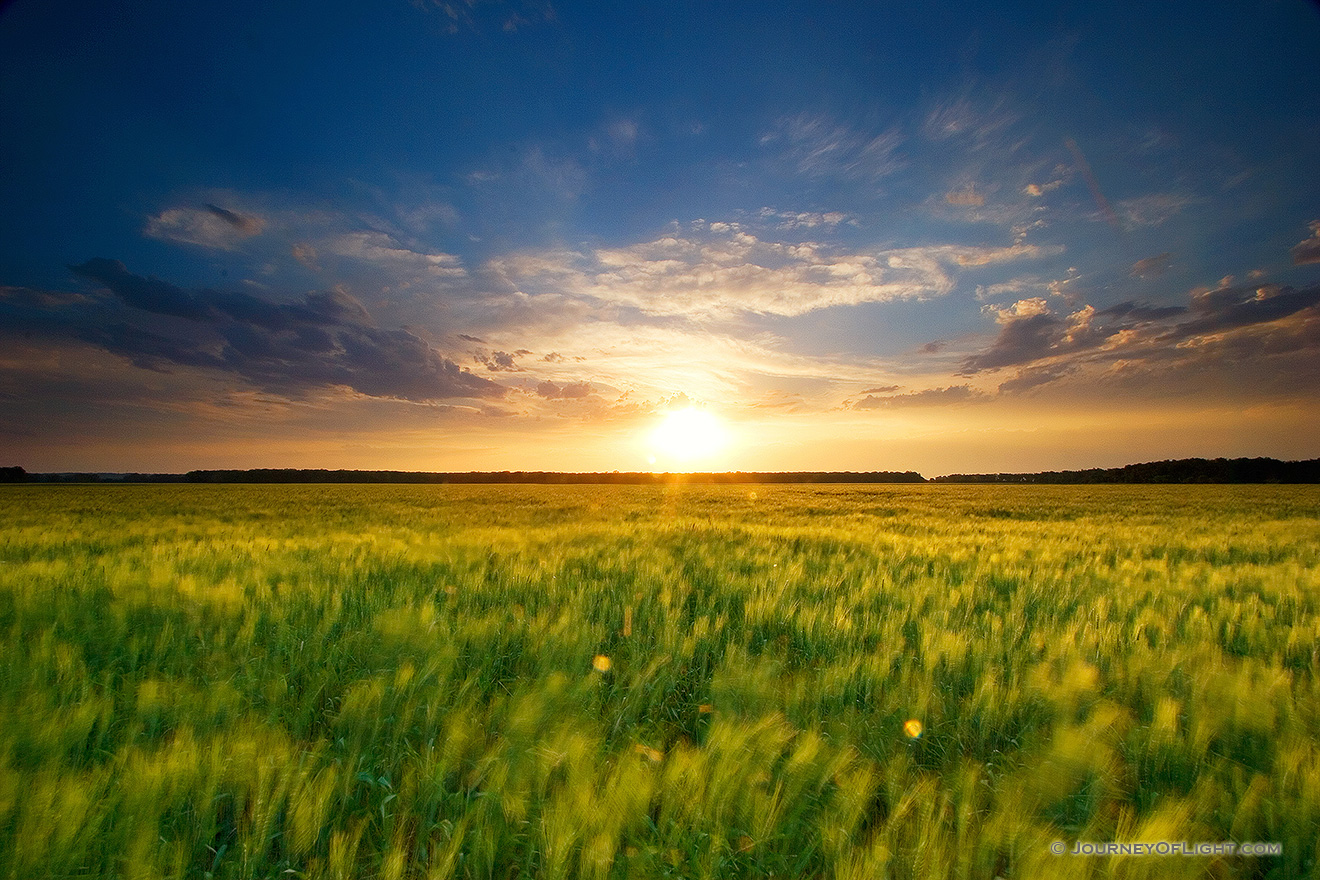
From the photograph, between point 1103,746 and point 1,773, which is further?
point 1103,746

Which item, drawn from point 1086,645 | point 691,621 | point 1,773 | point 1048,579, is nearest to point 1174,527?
point 1048,579

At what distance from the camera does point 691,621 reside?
407 cm

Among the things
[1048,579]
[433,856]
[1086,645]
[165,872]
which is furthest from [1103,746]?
[1048,579]

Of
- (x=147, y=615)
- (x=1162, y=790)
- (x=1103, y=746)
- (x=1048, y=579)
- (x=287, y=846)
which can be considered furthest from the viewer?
(x=1048, y=579)

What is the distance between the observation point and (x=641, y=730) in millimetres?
2285

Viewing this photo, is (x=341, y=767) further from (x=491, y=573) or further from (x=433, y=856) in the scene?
(x=491, y=573)

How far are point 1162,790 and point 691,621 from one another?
2.64 m

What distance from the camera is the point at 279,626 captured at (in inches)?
135

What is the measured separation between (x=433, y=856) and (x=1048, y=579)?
242 inches

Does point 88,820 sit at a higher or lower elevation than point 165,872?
higher

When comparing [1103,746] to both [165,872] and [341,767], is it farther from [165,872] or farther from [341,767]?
[165,872]

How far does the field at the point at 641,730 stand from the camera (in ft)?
5.16

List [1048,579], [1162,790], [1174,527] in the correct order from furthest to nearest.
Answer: [1174,527] → [1048,579] → [1162,790]

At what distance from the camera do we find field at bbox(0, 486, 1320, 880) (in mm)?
1574
